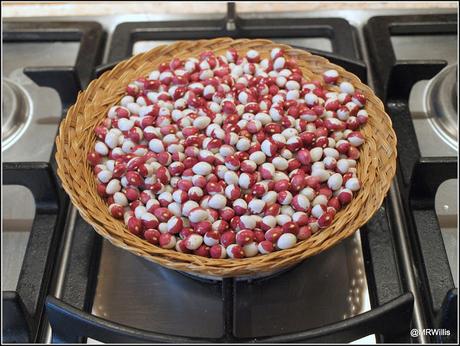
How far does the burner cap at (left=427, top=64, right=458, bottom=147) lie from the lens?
2.81 feet

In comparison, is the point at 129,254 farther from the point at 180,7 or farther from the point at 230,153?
the point at 180,7

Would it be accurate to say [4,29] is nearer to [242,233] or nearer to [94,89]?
[94,89]

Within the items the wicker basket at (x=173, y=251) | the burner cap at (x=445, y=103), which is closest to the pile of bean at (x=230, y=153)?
the wicker basket at (x=173, y=251)

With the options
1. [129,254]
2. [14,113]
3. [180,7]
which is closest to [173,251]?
[129,254]

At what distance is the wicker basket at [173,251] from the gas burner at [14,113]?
Answer: 135 mm

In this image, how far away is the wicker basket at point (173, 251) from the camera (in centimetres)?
65

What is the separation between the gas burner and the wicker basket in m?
0.14

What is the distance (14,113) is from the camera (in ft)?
2.96

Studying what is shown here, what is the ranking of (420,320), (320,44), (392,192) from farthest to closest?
(320,44), (392,192), (420,320)

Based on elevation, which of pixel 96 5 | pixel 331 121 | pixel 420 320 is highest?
pixel 96 5

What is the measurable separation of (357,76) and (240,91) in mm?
186

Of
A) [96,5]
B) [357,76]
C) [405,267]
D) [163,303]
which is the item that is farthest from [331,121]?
[96,5]

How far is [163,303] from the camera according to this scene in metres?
0.70

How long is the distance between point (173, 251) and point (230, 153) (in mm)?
170
